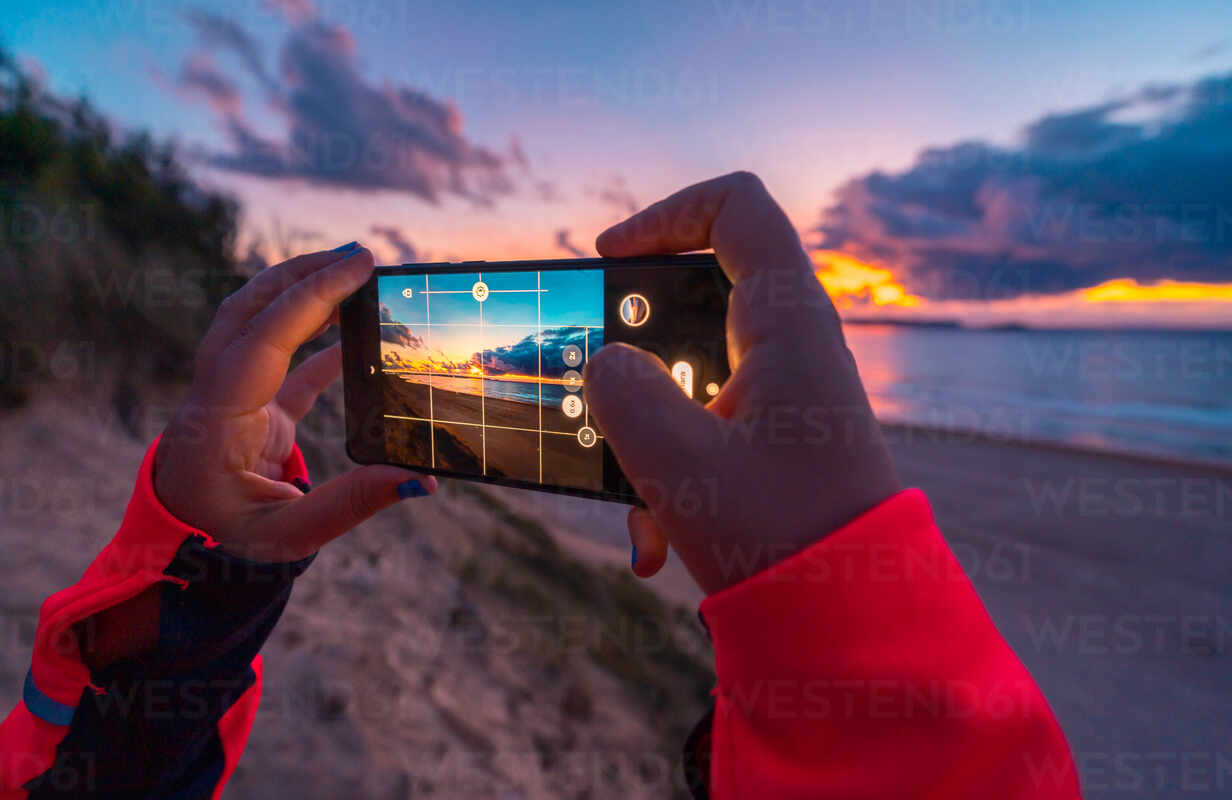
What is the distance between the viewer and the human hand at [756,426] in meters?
0.70

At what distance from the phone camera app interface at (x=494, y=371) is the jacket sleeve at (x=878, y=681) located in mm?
751

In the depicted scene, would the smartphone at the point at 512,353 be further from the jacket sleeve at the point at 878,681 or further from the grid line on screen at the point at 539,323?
the jacket sleeve at the point at 878,681

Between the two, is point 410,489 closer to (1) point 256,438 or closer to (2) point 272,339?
(1) point 256,438

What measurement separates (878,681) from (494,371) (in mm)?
1126

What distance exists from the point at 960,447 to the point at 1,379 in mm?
10884

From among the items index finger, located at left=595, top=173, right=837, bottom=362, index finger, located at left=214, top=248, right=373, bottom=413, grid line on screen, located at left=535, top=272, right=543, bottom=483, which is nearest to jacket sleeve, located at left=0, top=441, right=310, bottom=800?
index finger, located at left=214, top=248, right=373, bottom=413

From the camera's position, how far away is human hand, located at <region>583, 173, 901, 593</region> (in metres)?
0.70

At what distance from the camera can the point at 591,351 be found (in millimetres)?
1322

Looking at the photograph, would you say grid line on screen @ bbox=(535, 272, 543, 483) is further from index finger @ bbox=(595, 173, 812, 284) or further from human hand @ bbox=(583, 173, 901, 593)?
human hand @ bbox=(583, 173, 901, 593)

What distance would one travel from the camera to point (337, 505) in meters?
1.33

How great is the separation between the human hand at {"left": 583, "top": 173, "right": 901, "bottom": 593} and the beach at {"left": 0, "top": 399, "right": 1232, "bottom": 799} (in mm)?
1909

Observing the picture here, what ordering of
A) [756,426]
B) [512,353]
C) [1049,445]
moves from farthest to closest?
1. [1049,445]
2. [512,353]
3. [756,426]

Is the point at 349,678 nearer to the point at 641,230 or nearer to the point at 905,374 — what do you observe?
the point at 641,230

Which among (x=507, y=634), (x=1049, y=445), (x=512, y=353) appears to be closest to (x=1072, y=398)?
(x=1049, y=445)
